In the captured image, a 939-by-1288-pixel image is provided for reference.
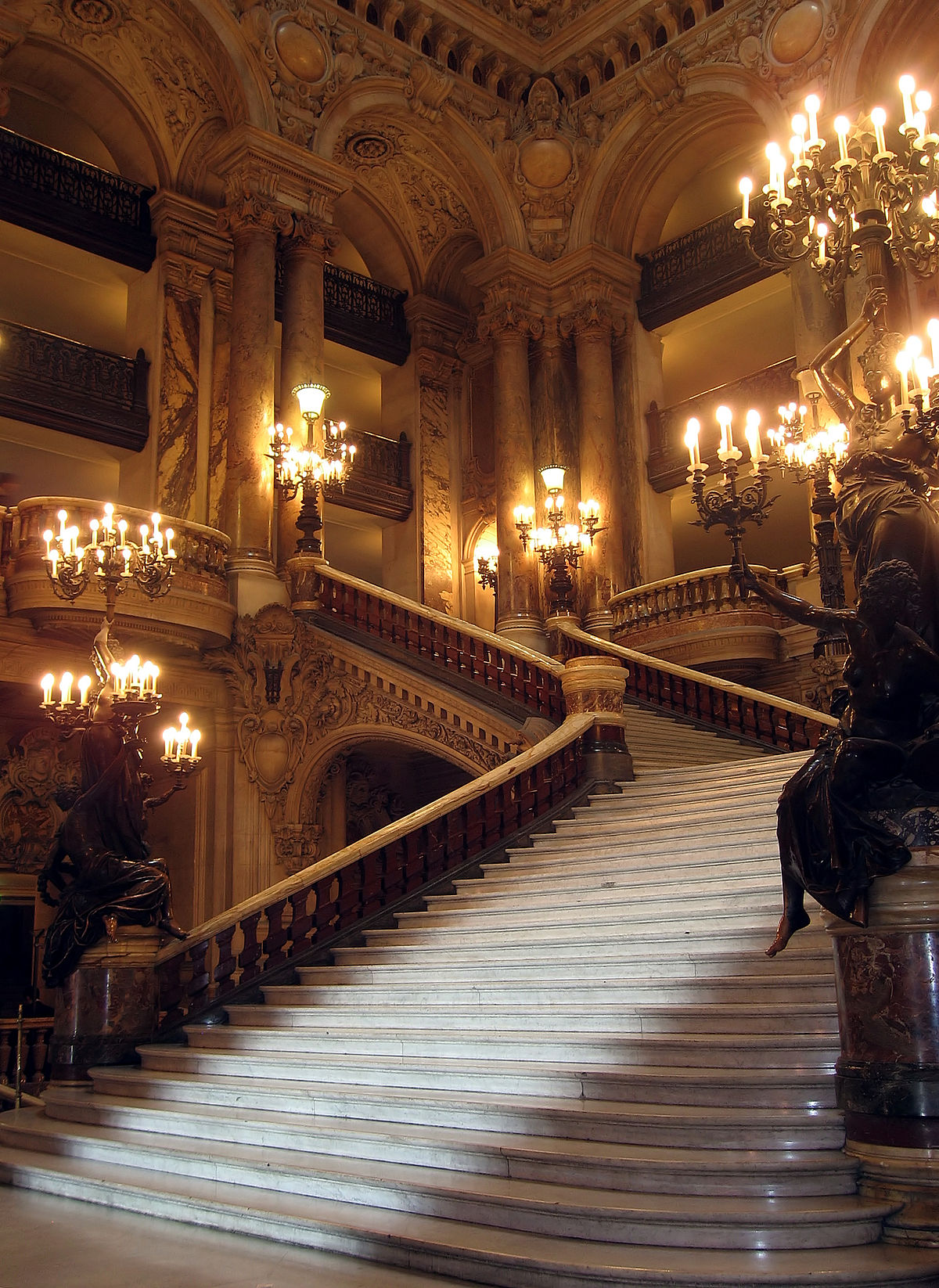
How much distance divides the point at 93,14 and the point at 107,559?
413 inches

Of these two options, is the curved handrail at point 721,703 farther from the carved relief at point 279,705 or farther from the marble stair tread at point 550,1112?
the marble stair tread at point 550,1112

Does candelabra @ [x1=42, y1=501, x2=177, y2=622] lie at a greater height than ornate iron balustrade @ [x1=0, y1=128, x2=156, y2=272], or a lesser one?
lesser

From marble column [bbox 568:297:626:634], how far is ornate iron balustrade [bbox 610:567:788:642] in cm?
42

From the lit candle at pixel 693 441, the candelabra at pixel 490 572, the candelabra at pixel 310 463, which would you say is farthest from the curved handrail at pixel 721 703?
the lit candle at pixel 693 441

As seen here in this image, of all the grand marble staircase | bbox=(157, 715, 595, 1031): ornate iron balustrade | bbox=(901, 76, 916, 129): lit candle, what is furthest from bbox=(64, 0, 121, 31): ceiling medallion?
the grand marble staircase

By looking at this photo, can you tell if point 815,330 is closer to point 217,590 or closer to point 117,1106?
point 217,590

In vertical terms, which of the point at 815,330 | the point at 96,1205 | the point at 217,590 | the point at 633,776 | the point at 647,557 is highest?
the point at 815,330

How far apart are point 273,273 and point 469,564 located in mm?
6343

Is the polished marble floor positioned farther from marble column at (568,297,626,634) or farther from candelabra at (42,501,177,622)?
marble column at (568,297,626,634)

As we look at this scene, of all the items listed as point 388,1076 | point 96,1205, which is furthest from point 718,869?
point 96,1205

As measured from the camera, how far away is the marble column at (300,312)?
52.5 feet

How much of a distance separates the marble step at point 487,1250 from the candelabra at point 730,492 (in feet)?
9.83

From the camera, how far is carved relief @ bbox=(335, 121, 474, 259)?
1880 cm

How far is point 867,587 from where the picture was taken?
14.6 feet
